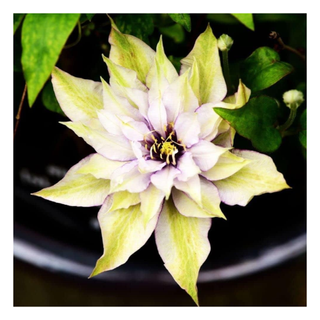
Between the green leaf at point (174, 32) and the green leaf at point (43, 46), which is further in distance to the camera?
the green leaf at point (174, 32)

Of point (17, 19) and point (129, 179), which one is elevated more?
point (17, 19)

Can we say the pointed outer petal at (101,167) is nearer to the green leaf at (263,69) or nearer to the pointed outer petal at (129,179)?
the pointed outer petal at (129,179)

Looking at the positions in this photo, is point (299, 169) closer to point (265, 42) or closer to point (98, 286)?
point (265, 42)

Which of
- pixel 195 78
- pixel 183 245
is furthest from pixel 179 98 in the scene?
pixel 183 245

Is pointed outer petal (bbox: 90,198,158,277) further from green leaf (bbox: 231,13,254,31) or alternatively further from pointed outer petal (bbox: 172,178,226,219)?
green leaf (bbox: 231,13,254,31)

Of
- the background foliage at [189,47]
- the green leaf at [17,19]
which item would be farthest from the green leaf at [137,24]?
the green leaf at [17,19]

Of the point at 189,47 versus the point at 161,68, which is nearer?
the point at 161,68

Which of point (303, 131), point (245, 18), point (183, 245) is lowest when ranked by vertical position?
point (183, 245)

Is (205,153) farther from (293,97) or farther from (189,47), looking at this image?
(189,47)
